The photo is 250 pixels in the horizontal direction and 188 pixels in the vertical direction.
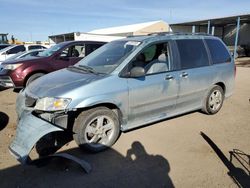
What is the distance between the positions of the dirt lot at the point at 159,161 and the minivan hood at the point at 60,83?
1.03 metres

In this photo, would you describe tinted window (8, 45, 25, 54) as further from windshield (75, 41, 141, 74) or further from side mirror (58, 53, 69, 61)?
windshield (75, 41, 141, 74)

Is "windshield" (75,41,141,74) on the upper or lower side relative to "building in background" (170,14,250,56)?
lower

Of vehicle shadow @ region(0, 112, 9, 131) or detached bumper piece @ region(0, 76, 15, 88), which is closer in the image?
vehicle shadow @ region(0, 112, 9, 131)

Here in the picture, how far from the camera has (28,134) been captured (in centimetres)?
339

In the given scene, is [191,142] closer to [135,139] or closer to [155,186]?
[135,139]

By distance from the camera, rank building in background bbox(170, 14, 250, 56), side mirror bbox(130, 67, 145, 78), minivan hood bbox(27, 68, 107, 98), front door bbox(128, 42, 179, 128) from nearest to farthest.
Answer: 1. minivan hood bbox(27, 68, 107, 98)
2. side mirror bbox(130, 67, 145, 78)
3. front door bbox(128, 42, 179, 128)
4. building in background bbox(170, 14, 250, 56)

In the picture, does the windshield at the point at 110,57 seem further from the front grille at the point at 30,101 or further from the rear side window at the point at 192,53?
the front grille at the point at 30,101

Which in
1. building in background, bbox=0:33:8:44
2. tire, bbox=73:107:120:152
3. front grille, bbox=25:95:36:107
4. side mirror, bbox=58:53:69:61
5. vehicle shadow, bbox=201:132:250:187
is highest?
building in background, bbox=0:33:8:44

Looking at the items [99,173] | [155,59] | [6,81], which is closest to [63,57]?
[6,81]

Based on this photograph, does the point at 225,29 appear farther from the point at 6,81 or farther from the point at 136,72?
the point at 136,72

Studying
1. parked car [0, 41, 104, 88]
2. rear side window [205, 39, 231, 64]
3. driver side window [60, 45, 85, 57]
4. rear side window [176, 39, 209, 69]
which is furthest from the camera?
driver side window [60, 45, 85, 57]

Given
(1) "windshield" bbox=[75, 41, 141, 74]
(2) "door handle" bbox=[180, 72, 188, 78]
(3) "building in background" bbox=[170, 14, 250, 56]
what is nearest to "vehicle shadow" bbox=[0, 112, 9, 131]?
(1) "windshield" bbox=[75, 41, 141, 74]

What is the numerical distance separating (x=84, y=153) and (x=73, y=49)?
531 centimetres

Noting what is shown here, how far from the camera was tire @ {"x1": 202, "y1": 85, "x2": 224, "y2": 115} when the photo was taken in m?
5.49
